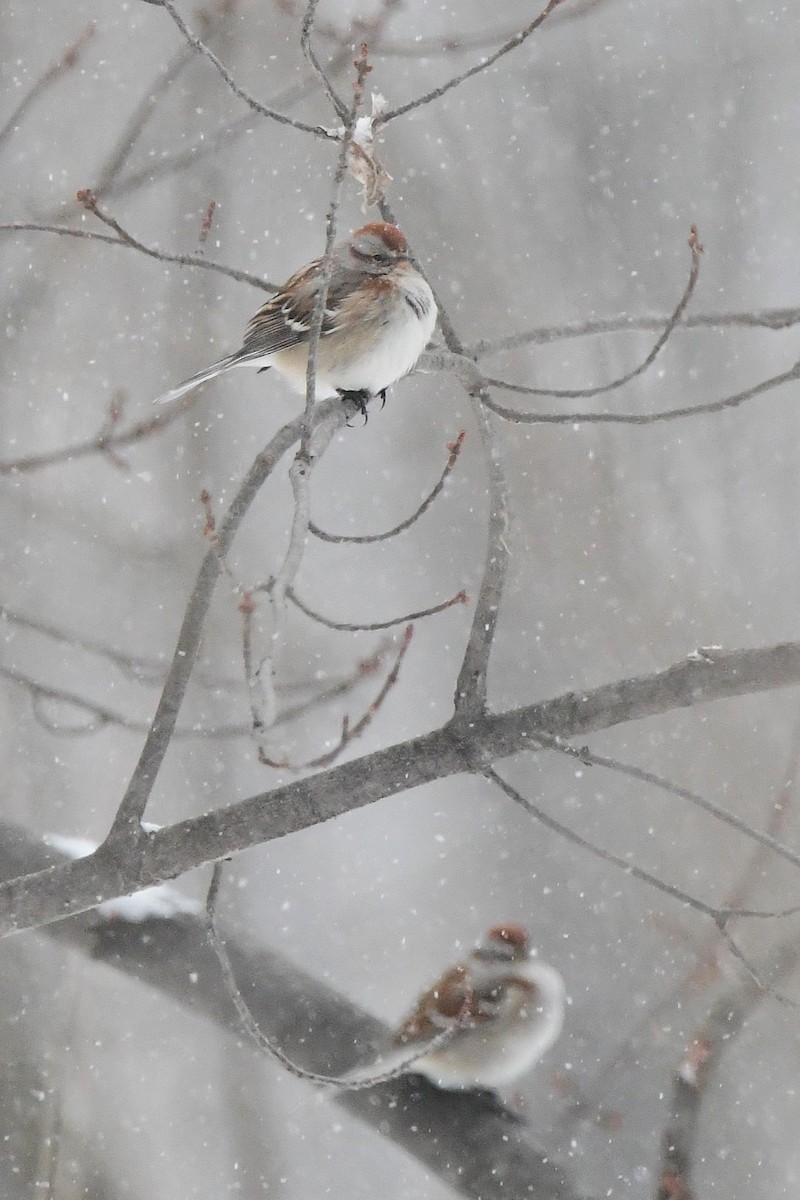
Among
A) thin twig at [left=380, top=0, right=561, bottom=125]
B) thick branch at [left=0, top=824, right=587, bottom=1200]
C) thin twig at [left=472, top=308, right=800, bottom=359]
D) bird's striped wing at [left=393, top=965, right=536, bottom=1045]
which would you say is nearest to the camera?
thin twig at [left=380, top=0, right=561, bottom=125]

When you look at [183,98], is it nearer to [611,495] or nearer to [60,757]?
[611,495]

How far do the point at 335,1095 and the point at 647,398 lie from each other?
4010 millimetres

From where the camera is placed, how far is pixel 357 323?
9.02 ft

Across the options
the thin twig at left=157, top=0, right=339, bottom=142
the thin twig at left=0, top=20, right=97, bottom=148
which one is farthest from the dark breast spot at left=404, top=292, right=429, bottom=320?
the thin twig at left=0, top=20, right=97, bottom=148

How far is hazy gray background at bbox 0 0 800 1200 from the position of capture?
5172 millimetres

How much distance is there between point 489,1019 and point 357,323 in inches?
77.0

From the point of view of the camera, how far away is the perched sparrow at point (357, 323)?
2695 mm

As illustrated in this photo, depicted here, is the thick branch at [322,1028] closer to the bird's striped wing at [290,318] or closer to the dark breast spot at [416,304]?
the bird's striped wing at [290,318]

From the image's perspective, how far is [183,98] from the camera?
18.6ft

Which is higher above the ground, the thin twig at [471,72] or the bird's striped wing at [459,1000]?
the thin twig at [471,72]

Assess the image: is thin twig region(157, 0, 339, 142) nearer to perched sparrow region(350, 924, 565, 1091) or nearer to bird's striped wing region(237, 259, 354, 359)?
bird's striped wing region(237, 259, 354, 359)

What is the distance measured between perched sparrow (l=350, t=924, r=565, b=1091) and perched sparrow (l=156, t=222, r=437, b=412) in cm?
139

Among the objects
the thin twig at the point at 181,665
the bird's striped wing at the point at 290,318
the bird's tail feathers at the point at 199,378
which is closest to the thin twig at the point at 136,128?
the bird's striped wing at the point at 290,318

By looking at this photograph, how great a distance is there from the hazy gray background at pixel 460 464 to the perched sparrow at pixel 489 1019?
2.56ft
